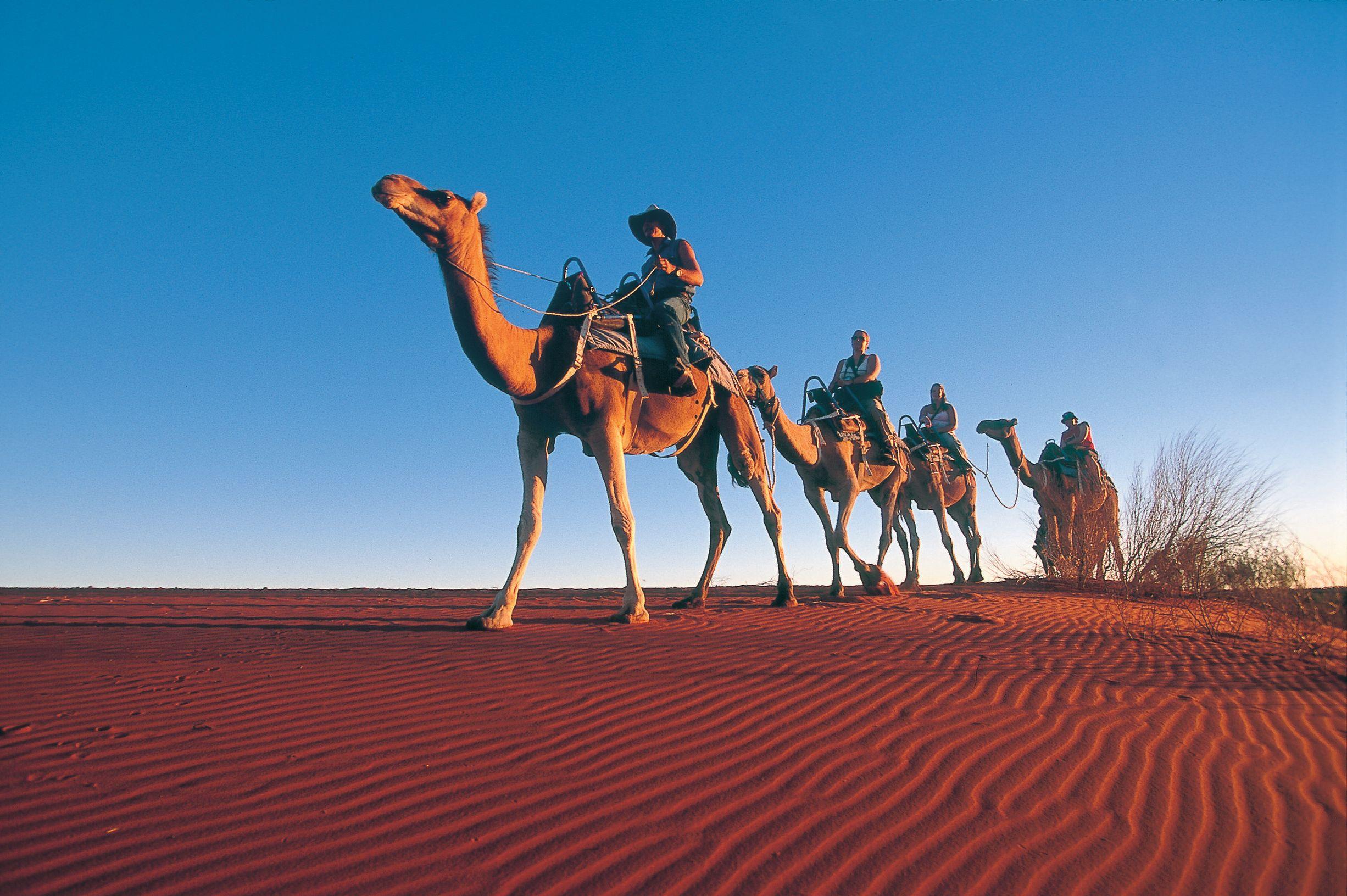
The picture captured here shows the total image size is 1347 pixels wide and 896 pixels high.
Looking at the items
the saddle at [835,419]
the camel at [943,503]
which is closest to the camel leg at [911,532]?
the camel at [943,503]

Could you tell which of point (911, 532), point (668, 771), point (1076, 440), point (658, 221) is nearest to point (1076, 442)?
point (1076, 440)

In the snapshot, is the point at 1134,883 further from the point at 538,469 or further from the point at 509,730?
the point at 538,469

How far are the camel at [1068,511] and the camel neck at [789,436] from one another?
6.20 meters

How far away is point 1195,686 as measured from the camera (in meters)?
5.02

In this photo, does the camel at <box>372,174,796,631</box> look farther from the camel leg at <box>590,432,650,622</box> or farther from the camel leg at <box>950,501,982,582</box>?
the camel leg at <box>950,501,982,582</box>

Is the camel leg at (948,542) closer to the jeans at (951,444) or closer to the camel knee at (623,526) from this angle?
the jeans at (951,444)

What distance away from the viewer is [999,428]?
17.8m

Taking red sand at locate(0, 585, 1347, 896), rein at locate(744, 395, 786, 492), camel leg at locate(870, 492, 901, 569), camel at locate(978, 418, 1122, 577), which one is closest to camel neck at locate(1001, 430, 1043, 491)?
camel at locate(978, 418, 1122, 577)

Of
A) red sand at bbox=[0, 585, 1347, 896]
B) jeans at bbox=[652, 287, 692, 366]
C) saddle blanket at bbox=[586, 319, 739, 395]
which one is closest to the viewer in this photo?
Result: red sand at bbox=[0, 585, 1347, 896]

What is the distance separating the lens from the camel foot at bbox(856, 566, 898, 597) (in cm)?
1154

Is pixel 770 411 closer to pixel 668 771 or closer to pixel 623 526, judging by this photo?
pixel 623 526

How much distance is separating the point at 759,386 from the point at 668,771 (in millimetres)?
7817

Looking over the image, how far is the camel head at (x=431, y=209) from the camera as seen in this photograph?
19.3ft

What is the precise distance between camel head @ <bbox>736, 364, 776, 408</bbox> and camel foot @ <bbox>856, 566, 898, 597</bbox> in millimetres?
2957
